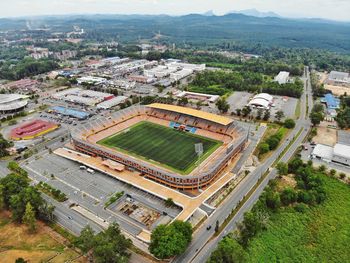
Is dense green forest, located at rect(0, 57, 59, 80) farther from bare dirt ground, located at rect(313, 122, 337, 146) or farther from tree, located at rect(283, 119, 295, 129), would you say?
bare dirt ground, located at rect(313, 122, 337, 146)

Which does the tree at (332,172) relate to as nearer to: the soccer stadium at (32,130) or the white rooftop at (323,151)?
the white rooftop at (323,151)

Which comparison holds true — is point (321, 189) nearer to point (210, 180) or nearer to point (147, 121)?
point (210, 180)

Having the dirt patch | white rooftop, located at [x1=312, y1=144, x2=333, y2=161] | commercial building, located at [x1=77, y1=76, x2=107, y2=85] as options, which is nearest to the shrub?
the dirt patch

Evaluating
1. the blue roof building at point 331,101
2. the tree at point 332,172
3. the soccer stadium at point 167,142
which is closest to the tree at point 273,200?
the soccer stadium at point 167,142

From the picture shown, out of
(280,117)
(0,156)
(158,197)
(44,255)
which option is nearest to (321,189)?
(158,197)

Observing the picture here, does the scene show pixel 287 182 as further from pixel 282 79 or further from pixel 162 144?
pixel 282 79

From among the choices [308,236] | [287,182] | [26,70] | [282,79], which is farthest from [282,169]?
[26,70]
